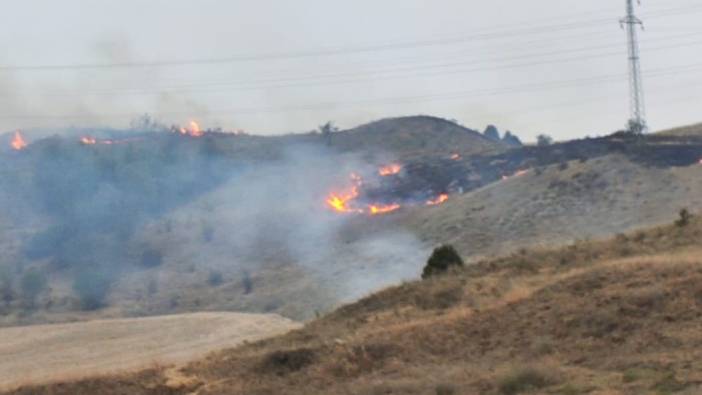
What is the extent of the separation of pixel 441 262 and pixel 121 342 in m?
14.7

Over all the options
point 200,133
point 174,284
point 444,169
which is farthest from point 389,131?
point 174,284

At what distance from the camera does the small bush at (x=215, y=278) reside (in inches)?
2633

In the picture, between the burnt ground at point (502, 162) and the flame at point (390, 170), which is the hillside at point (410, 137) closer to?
the flame at point (390, 170)

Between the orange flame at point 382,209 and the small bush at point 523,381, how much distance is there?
57.5m

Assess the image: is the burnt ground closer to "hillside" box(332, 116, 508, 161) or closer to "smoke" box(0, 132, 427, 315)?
"smoke" box(0, 132, 427, 315)

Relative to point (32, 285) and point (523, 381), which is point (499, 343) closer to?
point (523, 381)

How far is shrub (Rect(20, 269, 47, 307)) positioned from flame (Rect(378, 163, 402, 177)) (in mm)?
36920

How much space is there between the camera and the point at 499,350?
891 inches

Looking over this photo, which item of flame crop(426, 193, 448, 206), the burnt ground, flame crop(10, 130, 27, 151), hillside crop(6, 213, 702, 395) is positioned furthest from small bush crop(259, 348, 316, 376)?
flame crop(10, 130, 27, 151)

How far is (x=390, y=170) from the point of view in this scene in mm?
96750

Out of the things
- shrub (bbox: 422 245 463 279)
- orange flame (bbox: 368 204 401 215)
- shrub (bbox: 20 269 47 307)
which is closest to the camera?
shrub (bbox: 422 245 463 279)

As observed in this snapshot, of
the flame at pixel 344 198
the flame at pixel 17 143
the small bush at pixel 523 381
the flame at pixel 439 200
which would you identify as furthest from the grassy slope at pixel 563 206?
the flame at pixel 17 143

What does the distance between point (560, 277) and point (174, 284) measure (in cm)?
4424

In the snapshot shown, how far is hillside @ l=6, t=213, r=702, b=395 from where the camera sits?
60.9ft
